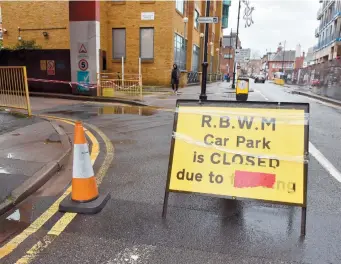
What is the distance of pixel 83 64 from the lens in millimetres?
15820

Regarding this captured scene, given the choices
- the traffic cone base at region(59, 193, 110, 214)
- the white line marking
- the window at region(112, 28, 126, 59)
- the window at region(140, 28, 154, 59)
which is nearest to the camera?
the traffic cone base at region(59, 193, 110, 214)

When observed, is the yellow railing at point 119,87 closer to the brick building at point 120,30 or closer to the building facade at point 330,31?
the brick building at point 120,30

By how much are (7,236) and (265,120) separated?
295cm

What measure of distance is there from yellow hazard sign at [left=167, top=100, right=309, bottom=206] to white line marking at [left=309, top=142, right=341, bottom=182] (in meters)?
2.11

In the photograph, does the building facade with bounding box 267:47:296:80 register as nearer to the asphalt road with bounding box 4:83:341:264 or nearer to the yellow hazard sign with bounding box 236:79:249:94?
the yellow hazard sign with bounding box 236:79:249:94

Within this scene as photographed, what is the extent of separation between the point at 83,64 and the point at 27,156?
36.4ft

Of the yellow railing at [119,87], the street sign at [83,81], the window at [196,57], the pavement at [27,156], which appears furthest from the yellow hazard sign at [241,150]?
the window at [196,57]

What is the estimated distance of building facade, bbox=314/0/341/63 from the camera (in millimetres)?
41312

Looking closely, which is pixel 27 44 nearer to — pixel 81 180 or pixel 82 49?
pixel 82 49

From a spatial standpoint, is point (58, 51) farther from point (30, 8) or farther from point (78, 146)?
point (78, 146)

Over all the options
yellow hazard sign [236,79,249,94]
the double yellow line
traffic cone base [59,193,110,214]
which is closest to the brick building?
yellow hazard sign [236,79,249,94]

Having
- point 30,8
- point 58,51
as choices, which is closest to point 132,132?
point 58,51

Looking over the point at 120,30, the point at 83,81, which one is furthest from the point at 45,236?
the point at 120,30

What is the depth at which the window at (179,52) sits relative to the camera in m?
24.7
